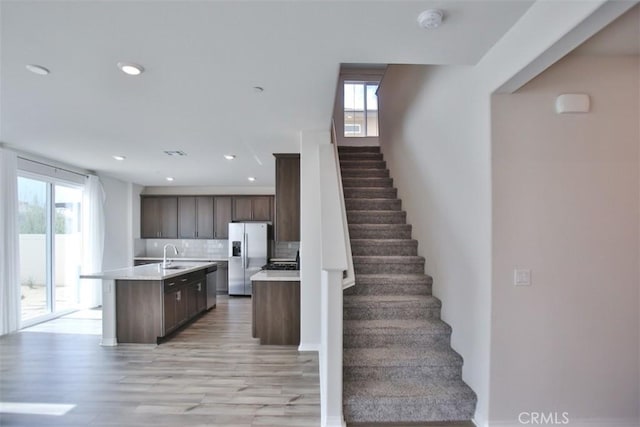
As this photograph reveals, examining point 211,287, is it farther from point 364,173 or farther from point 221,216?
point 364,173

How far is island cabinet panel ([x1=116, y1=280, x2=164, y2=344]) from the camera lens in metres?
4.15

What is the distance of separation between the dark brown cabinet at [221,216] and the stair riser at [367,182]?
418cm

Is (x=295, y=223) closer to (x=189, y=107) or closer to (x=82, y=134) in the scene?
(x=189, y=107)

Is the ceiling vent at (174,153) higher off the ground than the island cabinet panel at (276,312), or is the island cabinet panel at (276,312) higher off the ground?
the ceiling vent at (174,153)

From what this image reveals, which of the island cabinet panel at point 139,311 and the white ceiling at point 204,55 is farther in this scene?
the island cabinet panel at point 139,311

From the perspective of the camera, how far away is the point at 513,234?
87.0 inches

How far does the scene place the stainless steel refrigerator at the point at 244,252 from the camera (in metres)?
7.31

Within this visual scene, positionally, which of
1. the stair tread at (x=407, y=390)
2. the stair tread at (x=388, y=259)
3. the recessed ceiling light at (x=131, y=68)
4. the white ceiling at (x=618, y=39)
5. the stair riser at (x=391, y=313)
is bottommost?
the stair tread at (x=407, y=390)

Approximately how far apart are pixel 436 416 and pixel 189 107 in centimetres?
336

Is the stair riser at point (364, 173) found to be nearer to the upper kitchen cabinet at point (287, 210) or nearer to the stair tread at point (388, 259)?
the upper kitchen cabinet at point (287, 210)

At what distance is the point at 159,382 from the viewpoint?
3121 mm

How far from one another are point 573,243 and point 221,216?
7088 millimetres

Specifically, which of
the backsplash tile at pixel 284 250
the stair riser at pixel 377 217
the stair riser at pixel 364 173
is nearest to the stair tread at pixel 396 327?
the stair riser at pixel 377 217

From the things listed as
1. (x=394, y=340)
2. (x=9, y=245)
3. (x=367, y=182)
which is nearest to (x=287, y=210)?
(x=367, y=182)
